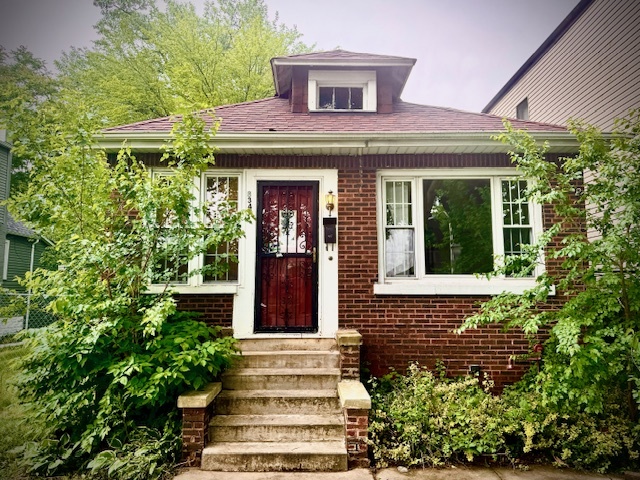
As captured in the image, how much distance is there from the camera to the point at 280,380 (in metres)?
4.62

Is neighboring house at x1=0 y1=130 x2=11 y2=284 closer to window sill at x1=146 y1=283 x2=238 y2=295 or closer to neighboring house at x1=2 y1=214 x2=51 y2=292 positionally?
neighboring house at x1=2 y1=214 x2=51 y2=292

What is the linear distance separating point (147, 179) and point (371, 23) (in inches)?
215

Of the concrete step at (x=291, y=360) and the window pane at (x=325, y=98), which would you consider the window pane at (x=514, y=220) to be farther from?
the window pane at (x=325, y=98)

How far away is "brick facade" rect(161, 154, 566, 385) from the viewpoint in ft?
17.6

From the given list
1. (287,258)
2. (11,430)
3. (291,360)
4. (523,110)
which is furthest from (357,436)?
(523,110)

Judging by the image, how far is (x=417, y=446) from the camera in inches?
157

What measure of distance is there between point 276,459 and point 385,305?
2561mm

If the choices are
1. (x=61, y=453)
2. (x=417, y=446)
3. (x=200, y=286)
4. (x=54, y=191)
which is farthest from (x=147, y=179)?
(x=417, y=446)

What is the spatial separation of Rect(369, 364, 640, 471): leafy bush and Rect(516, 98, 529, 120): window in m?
10.0

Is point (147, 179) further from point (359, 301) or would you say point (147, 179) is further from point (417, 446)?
point (417, 446)

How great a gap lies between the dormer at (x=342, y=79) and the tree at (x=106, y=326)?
3035 millimetres

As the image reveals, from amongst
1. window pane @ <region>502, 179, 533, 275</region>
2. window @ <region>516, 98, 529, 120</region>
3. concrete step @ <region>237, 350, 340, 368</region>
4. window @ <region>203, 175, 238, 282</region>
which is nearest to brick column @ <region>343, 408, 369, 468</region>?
concrete step @ <region>237, 350, 340, 368</region>

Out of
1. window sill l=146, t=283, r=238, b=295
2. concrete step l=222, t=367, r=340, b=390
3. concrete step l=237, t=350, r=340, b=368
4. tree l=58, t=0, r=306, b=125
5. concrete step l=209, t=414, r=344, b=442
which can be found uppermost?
tree l=58, t=0, r=306, b=125

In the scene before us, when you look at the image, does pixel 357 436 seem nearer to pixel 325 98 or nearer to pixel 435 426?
pixel 435 426
